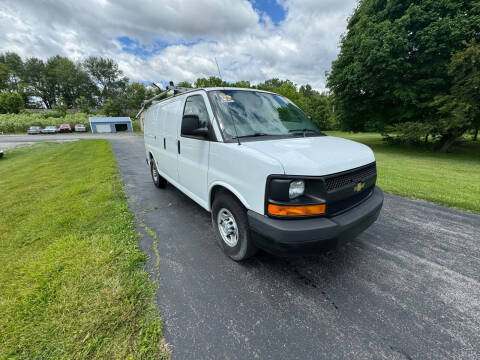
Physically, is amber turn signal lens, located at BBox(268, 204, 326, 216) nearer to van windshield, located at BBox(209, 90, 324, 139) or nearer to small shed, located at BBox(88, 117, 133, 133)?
van windshield, located at BBox(209, 90, 324, 139)

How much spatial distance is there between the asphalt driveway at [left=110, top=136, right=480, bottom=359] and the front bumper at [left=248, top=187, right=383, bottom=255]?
59 cm

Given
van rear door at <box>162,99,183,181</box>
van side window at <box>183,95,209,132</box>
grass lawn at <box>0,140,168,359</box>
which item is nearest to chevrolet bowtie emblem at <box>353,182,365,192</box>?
van side window at <box>183,95,209,132</box>

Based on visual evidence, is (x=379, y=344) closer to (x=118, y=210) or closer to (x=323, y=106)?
(x=118, y=210)

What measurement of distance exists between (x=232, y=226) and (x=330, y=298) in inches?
51.4

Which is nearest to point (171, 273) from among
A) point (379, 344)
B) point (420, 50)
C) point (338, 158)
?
point (379, 344)

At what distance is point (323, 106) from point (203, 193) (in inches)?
2119

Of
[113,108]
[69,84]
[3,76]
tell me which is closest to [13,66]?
[3,76]

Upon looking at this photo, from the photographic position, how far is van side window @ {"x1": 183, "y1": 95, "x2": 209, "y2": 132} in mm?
2764

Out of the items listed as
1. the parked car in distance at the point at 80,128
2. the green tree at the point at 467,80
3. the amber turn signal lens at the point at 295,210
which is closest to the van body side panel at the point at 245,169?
the amber turn signal lens at the point at 295,210

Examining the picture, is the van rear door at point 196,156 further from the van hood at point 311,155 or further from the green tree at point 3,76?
the green tree at point 3,76

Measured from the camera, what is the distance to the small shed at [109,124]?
42.0 meters

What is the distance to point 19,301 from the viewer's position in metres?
1.94

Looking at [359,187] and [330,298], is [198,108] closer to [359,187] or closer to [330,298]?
[359,187]

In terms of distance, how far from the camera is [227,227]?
2639 millimetres
